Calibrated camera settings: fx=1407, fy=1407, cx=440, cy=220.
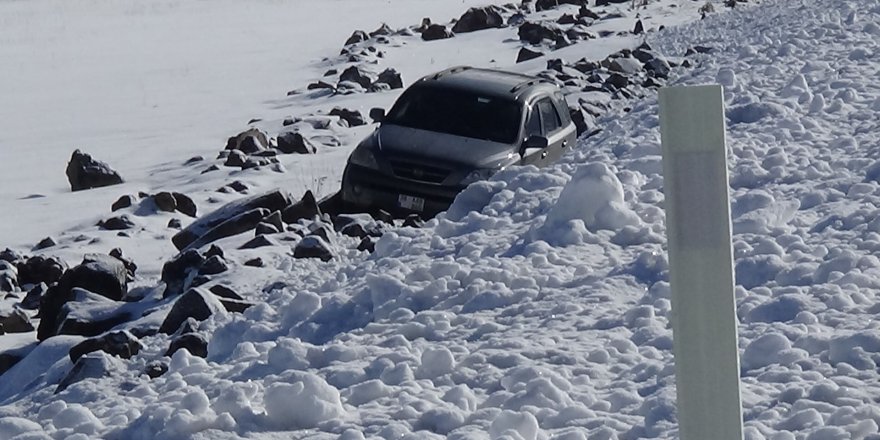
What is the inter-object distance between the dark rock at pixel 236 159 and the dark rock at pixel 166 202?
11.0 ft

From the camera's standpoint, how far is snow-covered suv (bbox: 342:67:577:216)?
13602 mm

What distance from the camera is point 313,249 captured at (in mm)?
Result: 12102

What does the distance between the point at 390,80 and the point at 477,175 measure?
1846 centimetres

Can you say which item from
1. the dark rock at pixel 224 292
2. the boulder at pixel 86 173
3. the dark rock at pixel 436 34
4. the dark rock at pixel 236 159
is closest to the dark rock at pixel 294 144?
the dark rock at pixel 236 159

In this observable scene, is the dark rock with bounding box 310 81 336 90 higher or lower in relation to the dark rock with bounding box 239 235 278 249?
lower

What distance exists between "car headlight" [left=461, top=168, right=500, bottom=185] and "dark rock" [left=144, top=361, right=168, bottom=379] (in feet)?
17.8

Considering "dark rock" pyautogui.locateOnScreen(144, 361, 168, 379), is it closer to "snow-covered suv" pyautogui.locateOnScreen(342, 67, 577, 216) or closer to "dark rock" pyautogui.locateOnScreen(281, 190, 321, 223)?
"snow-covered suv" pyautogui.locateOnScreen(342, 67, 577, 216)

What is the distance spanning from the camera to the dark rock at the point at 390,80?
31.6m

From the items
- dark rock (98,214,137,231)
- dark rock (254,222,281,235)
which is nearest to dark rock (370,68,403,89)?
dark rock (98,214,137,231)

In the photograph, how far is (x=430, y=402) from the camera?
607cm

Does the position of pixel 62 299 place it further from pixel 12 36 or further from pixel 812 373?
pixel 12 36

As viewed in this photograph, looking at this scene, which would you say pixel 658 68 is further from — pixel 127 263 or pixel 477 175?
pixel 127 263

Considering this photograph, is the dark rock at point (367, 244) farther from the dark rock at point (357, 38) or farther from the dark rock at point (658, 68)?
the dark rock at point (357, 38)

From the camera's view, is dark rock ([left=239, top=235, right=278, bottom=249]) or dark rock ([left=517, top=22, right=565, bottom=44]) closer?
dark rock ([left=239, top=235, right=278, bottom=249])
